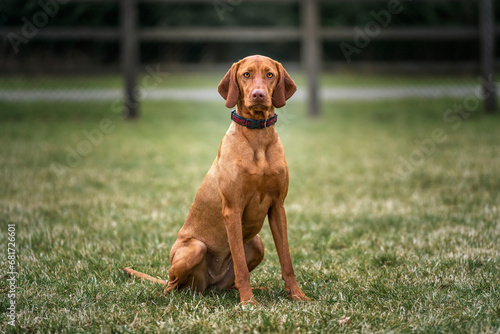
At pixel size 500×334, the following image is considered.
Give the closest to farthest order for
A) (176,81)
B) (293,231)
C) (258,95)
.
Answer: (258,95)
(293,231)
(176,81)

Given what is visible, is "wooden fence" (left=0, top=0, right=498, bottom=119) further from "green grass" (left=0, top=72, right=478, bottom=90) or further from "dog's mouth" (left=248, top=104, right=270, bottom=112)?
"dog's mouth" (left=248, top=104, right=270, bottom=112)

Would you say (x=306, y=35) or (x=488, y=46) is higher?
(x=306, y=35)

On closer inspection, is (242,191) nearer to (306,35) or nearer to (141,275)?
(141,275)

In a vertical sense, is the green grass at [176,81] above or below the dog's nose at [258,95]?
above

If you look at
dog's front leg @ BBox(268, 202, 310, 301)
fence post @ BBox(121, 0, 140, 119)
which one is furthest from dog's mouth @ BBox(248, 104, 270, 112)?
fence post @ BBox(121, 0, 140, 119)

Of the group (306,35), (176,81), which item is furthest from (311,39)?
(176,81)

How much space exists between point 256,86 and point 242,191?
1.78ft

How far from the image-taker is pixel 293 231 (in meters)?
4.35

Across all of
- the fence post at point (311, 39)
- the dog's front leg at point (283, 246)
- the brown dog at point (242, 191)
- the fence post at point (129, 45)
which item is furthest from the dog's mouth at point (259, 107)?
the fence post at point (311, 39)

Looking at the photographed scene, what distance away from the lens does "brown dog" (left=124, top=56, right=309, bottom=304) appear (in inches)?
109

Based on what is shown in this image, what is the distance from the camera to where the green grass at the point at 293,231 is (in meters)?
2.62

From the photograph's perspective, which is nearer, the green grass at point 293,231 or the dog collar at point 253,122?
the green grass at point 293,231

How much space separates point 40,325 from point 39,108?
929 cm

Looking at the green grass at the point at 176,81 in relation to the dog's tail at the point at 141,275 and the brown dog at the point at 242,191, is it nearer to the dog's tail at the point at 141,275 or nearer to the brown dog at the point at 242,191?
the dog's tail at the point at 141,275
